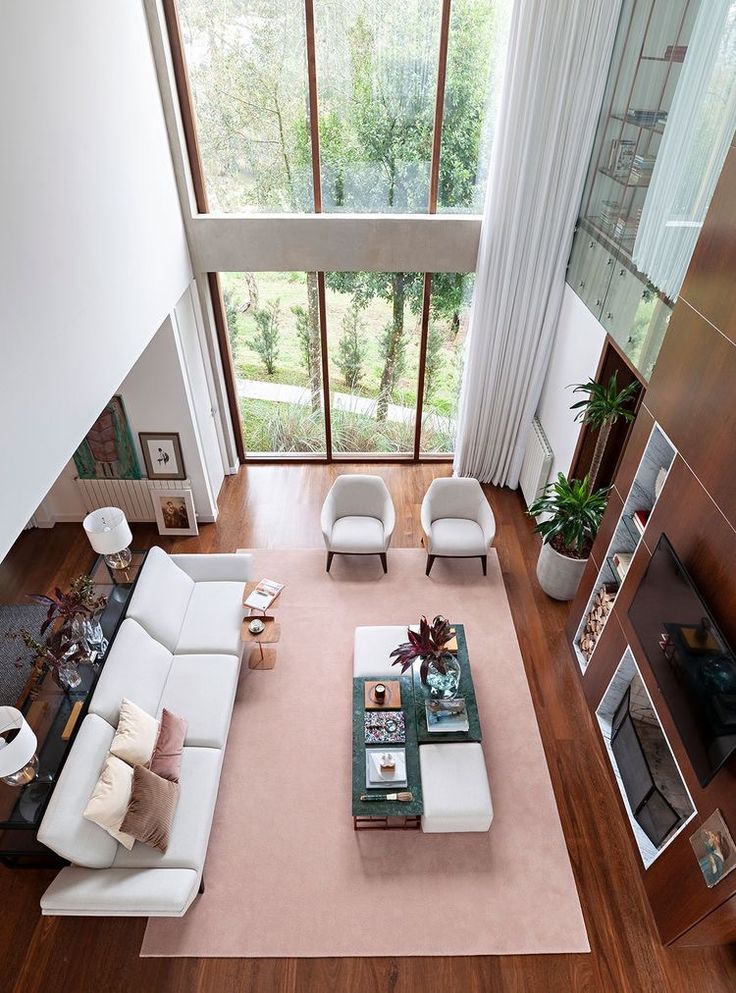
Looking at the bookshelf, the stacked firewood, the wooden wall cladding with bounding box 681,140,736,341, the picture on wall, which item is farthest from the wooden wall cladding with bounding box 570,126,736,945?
the picture on wall

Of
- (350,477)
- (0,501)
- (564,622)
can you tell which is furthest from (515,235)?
(0,501)

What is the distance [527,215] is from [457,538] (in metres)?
3.11

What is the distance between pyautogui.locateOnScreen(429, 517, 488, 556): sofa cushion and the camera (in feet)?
19.7

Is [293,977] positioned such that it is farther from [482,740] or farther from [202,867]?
[482,740]

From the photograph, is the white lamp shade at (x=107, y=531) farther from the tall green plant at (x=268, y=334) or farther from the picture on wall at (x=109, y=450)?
the tall green plant at (x=268, y=334)

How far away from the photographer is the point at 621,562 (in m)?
4.61

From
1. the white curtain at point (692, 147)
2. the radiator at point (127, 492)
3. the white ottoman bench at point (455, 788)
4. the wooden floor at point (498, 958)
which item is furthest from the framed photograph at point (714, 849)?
the radiator at point (127, 492)

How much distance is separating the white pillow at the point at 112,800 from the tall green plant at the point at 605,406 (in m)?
4.22

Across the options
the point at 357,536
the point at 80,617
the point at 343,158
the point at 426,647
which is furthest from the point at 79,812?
the point at 343,158

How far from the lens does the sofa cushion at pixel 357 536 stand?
602 centimetres

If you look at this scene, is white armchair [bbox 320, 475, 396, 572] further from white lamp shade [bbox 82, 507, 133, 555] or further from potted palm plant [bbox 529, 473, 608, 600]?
white lamp shade [bbox 82, 507, 133, 555]

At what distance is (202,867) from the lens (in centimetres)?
392

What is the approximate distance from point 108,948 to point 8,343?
3585 millimetres

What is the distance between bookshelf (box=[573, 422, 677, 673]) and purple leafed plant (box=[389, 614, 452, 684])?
1290mm
